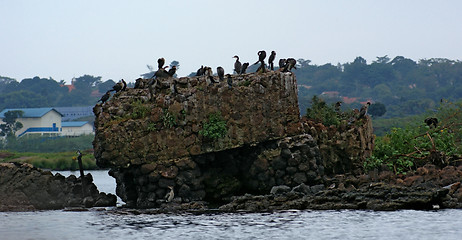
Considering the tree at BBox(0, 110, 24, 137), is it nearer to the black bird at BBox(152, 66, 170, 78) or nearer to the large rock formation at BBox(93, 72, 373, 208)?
the black bird at BBox(152, 66, 170, 78)

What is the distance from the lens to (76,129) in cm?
11094

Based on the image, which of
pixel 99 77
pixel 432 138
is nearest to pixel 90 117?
pixel 99 77

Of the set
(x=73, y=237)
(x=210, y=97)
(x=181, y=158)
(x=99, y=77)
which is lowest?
(x=73, y=237)

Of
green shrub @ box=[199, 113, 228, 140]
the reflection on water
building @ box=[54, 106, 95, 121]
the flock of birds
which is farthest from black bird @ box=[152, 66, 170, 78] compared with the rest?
building @ box=[54, 106, 95, 121]

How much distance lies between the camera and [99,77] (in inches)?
6280

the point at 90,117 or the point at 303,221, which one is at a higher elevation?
the point at 90,117

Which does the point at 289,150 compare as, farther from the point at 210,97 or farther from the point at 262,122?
the point at 210,97

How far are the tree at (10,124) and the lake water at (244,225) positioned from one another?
76.5 m

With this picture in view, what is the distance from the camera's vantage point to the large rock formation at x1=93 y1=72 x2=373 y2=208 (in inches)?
1198

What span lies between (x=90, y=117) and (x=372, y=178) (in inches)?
3846

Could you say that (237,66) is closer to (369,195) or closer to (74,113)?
(369,195)

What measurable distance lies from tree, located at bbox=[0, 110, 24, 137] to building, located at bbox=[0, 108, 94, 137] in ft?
5.29

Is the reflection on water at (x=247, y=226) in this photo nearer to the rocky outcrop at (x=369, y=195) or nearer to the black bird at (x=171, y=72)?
the rocky outcrop at (x=369, y=195)

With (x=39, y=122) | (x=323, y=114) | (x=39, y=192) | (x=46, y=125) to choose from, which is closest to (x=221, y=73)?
(x=323, y=114)
